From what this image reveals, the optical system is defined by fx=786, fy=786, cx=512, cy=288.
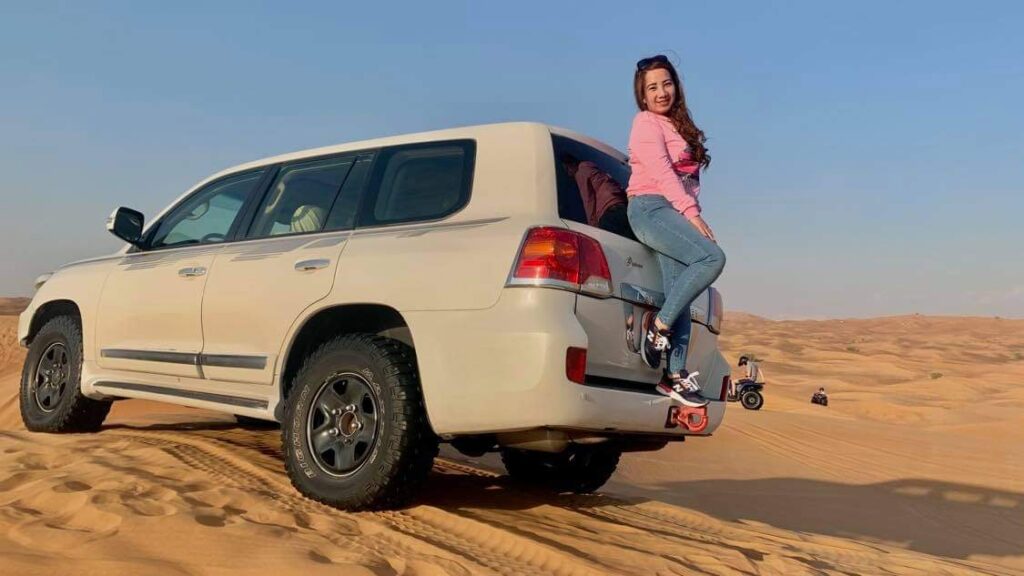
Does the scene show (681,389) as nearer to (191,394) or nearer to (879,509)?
(191,394)

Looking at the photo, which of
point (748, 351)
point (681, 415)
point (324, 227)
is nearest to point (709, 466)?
point (681, 415)

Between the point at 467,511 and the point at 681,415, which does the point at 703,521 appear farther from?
the point at 467,511

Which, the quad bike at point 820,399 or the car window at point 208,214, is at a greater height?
the car window at point 208,214

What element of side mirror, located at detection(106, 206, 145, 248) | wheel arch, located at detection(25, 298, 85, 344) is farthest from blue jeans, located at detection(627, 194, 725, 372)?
wheel arch, located at detection(25, 298, 85, 344)

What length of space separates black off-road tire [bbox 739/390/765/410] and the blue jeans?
14599 millimetres

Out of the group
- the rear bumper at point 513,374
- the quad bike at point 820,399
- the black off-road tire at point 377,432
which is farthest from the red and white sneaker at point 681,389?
the quad bike at point 820,399

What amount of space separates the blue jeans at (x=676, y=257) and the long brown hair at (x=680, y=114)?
0.37 meters

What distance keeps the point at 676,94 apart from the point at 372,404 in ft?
7.15

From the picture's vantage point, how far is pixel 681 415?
378cm

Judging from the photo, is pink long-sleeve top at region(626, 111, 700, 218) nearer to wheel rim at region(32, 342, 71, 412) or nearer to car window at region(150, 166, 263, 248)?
car window at region(150, 166, 263, 248)

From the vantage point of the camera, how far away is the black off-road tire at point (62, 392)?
222 inches

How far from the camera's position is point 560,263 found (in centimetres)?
335

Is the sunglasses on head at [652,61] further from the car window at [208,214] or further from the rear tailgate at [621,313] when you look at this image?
the car window at [208,214]

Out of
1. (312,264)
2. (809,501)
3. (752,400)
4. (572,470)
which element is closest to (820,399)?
(752,400)
